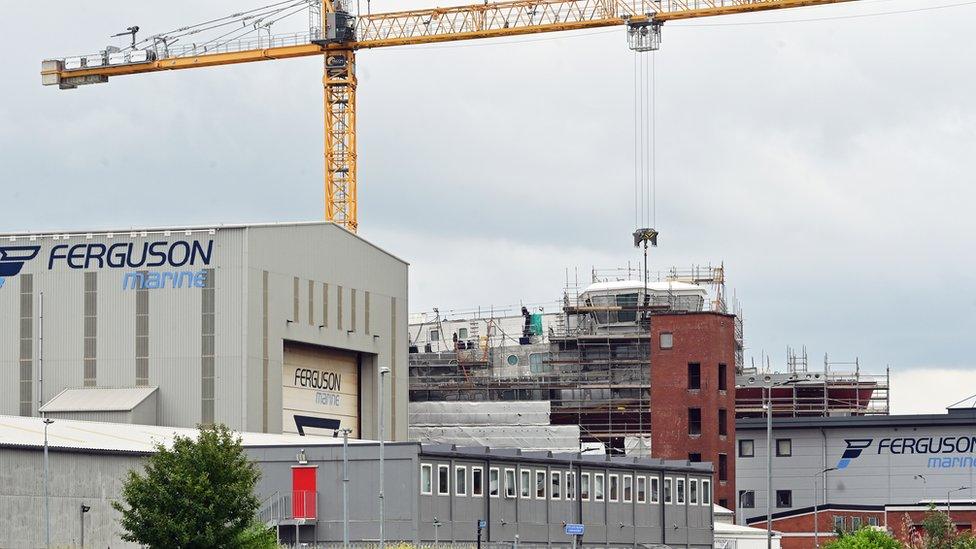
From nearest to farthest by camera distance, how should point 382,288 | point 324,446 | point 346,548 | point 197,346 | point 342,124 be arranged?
point 346,548, point 324,446, point 197,346, point 382,288, point 342,124

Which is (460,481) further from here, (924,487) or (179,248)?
(924,487)

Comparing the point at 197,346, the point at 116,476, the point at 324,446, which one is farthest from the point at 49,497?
the point at 197,346

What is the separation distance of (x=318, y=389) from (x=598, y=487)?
2651 centimetres

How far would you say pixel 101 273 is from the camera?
10506 cm

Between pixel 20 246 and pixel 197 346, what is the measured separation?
1262 cm

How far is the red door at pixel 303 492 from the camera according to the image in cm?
7894

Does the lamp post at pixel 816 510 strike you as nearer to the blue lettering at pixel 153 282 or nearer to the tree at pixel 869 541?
the tree at pixel 869 541

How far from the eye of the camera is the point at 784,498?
13500cm

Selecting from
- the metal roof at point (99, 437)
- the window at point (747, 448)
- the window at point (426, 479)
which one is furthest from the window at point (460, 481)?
the window at point (747, 448)

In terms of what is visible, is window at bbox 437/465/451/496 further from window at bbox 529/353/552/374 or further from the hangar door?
window at bbox 529/353/552/374

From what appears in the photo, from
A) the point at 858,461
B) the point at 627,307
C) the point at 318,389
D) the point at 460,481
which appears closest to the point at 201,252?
the point at 318,389

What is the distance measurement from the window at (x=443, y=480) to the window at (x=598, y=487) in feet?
42.0

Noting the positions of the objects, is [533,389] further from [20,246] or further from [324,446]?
[324,446]

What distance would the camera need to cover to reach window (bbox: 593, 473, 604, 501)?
297ft
